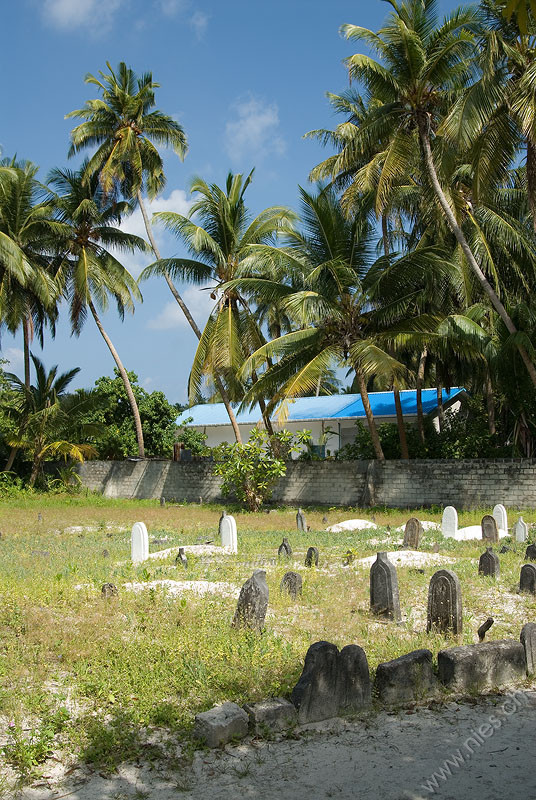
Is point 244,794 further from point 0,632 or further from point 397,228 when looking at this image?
point 397,228

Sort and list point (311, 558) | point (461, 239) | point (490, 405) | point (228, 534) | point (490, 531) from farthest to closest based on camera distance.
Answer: point (490, 405)
point (461, 239)
point (490, 531)
point (228, 534)
point (311, 558)

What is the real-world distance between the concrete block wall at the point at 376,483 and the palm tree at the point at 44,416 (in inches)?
120

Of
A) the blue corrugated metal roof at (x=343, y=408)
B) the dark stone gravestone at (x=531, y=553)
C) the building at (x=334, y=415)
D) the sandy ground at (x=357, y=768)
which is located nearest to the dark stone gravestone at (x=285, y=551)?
the dark stone gravestone at (x=531, y=553)

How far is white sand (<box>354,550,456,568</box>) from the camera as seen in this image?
33.1ft

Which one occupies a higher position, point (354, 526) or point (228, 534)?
point (228, 534)

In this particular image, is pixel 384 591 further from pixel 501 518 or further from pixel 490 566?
pixel 501 518

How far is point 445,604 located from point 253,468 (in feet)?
48.9

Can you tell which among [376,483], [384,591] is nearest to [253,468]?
[376,483]

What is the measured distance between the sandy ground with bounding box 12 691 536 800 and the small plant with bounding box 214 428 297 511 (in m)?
16.4

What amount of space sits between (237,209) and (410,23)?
26.3 feet

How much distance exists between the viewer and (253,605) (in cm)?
631

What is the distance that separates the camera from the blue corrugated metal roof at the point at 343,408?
28.0 meters

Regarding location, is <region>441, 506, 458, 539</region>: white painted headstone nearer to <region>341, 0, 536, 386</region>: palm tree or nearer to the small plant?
<region>341, 0, 536, 386</region>: palm tree

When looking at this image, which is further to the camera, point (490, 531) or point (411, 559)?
point (490, 531)
